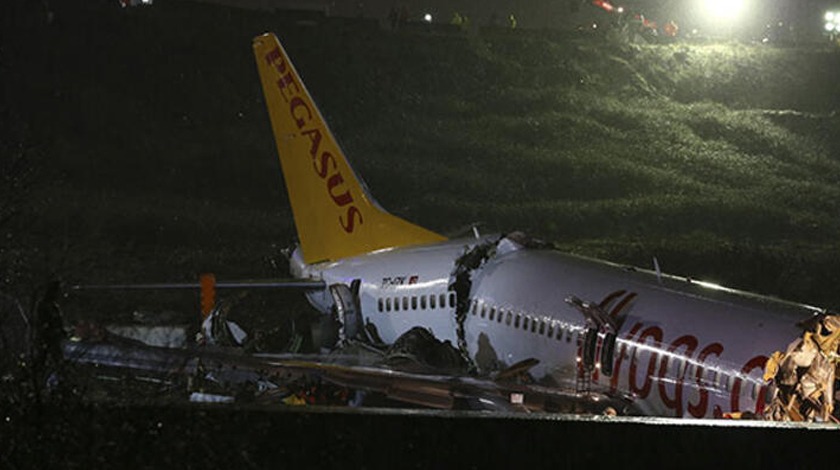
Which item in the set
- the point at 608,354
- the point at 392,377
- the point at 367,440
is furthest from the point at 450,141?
the point at 367,440

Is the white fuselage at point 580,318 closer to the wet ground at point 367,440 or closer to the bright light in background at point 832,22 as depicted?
the wet ground at point 367,440

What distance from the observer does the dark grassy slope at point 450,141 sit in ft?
163

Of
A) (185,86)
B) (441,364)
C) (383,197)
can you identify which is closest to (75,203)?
(383,197)

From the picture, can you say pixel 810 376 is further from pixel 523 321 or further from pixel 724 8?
pixel 724 8

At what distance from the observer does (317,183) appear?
32781 mm

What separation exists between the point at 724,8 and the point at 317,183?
312 feet

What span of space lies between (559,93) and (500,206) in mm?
23936

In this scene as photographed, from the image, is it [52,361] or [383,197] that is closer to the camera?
[52,361]

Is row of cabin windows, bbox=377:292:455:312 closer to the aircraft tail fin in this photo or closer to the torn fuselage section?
the aircraft tail fin

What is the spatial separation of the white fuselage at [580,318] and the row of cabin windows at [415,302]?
0.06 feet

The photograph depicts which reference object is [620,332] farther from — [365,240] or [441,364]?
[365,240]

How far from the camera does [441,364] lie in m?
26.5

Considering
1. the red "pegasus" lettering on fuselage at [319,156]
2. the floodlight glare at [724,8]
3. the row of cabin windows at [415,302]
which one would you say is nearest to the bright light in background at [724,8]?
the floodlight glare at [724,8]

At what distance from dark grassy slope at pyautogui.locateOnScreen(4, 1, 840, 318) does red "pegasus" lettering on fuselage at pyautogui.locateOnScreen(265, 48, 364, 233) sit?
7.59 meters
